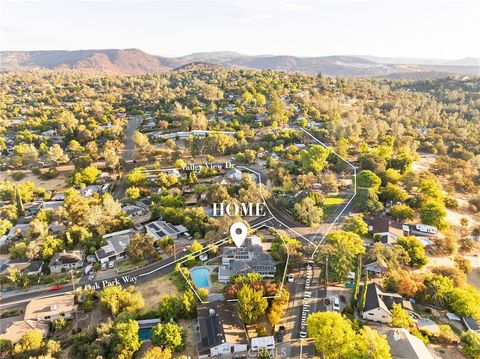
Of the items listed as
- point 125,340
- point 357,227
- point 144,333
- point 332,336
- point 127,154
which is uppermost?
point 127,154

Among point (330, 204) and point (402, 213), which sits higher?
point (402, 213)

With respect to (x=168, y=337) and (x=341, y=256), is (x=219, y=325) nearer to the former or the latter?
(x=168, y=337)

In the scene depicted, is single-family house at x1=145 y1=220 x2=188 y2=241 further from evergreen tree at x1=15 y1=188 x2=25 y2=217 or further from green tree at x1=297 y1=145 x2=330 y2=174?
green tree at x1=297 y1=145 x2=330 y2=174

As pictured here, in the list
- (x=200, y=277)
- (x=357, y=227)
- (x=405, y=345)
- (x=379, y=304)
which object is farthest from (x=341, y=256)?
(x=200, y=277)

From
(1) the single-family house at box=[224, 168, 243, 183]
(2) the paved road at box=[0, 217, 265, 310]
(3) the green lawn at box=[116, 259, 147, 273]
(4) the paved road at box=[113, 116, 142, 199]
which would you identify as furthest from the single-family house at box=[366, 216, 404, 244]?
(4) the paved road at box=[113, 116, 142, 199]

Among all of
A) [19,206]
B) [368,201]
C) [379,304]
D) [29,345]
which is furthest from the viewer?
[19,206]

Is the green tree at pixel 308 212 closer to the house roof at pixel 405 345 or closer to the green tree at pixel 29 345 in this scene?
the house roof at pixel 405 345

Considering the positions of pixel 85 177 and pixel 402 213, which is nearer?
pixel 402 213

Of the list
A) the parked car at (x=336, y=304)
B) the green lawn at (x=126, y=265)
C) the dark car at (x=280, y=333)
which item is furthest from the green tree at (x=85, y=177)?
the parked car at (x=336, y=304)
